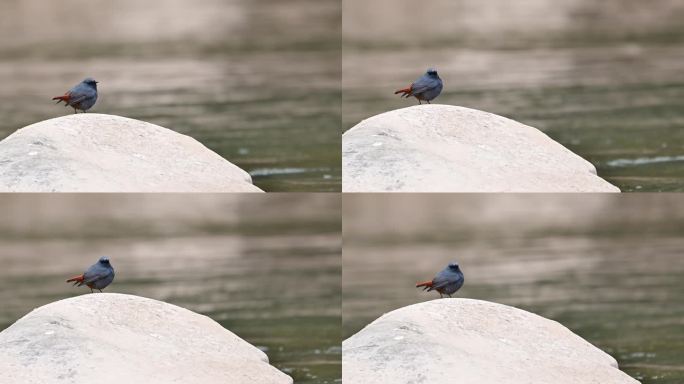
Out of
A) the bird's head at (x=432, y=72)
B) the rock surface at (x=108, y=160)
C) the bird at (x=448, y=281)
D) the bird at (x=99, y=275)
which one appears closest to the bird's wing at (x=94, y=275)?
the bird at (x=99, y=275)

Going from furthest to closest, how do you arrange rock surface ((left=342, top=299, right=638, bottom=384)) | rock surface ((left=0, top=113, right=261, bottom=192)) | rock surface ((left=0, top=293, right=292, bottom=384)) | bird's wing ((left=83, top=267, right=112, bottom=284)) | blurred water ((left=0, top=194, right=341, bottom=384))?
1. blurred water ((left=0, top=194, right=341, bottom=384))
2. bird's wing ((left=83, top=267, right=112, bottom=284))
3. rock surface ((left=0, top=113, right=261, bottom=192))
4. rock surface ((left=342, top=299, right=638, bottom=384))
5. rock surface ((left=0, top=293, right=292, bottom=384))

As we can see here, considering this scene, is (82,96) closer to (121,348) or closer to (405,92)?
(121,348)

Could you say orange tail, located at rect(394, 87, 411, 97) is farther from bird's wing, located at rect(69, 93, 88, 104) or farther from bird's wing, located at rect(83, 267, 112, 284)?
bird's wing, located at rect(83, 267, 112, 284)

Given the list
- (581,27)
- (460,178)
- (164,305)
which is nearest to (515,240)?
(460,178)

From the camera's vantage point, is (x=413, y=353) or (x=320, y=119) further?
(x=320, y=119)

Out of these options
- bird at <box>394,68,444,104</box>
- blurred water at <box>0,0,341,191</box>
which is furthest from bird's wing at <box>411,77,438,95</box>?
blurred water at <box>0,0,341,191</box>

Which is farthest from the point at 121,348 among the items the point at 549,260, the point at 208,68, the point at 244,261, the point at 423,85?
the point at 549,260

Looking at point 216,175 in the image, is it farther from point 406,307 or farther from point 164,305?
point 406,307
